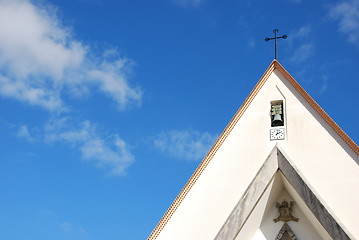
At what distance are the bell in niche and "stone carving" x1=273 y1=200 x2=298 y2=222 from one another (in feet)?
6.29

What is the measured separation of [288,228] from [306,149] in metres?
1.90

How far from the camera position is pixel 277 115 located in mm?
12672

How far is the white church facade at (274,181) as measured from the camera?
37.0 ft

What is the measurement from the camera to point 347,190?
1116cm

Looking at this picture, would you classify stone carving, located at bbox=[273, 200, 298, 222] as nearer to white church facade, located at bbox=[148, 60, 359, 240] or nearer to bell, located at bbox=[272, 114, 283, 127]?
white church facade, located at bbox=[148, 60, 359, 240]

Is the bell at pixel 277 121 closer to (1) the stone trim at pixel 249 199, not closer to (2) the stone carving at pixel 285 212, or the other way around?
(1) the stone trim at pixel 249 199

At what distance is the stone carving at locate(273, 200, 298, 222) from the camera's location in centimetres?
1182

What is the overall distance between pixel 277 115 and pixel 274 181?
1.71 metres

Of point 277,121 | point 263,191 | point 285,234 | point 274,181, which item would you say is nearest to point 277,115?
point 277,121

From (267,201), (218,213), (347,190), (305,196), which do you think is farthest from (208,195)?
(347,190)

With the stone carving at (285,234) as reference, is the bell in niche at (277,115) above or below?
above

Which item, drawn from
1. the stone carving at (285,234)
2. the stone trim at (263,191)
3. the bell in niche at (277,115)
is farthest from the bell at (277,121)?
the stone carving at (285,234)

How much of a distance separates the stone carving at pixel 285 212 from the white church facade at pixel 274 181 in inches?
0.9

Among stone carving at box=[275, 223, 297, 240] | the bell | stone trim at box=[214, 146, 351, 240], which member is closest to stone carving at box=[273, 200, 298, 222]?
stone carving at box=[275, 223, 297, 240]
